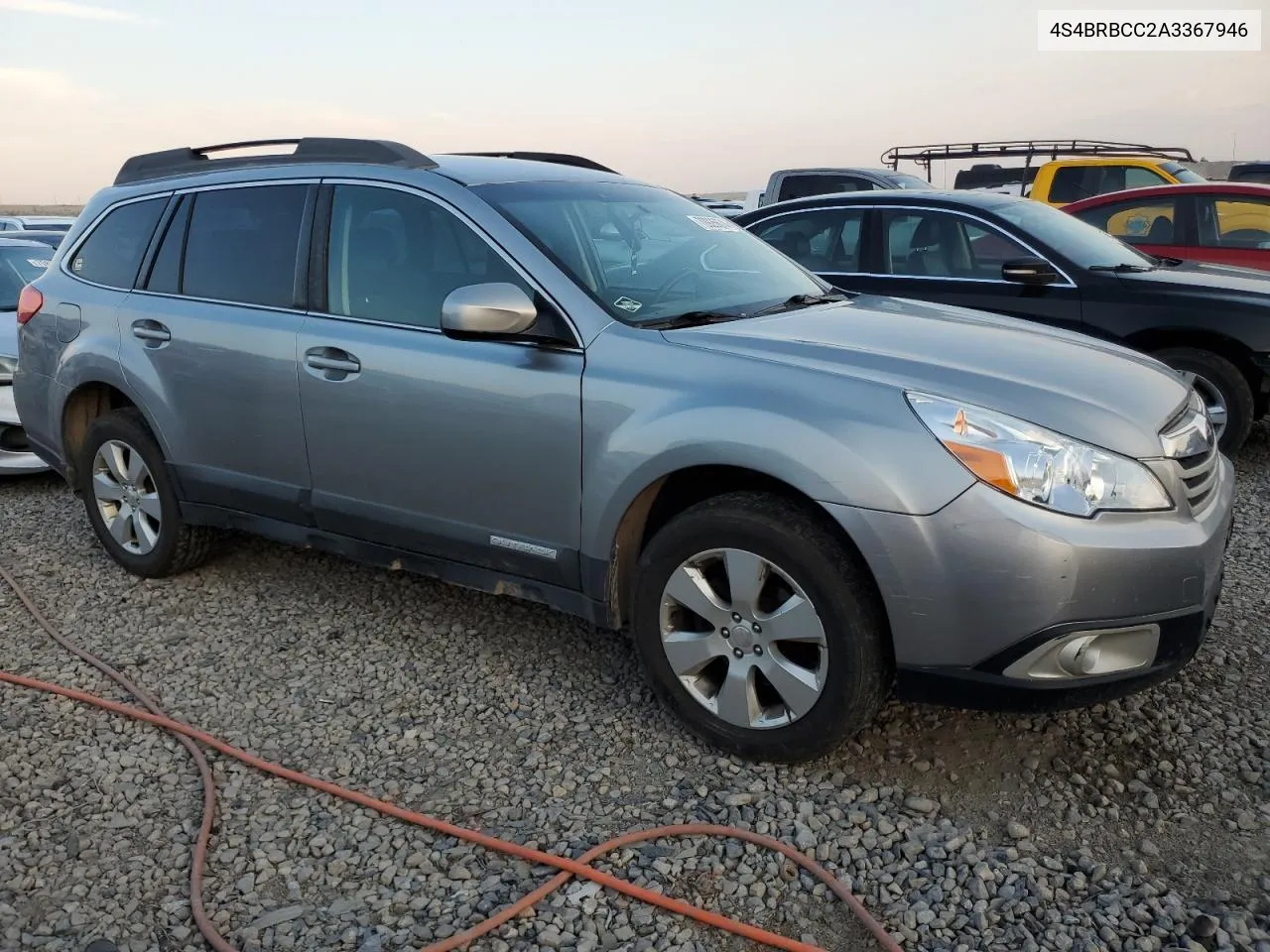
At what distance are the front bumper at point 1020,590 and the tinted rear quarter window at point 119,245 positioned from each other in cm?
327

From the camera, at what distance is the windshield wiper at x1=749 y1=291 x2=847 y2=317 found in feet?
11.7

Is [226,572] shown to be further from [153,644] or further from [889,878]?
[889,878]

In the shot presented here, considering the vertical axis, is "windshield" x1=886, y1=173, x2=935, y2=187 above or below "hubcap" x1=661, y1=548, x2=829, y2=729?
above

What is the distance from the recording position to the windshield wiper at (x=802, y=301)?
357 cm

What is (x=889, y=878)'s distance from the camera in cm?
261

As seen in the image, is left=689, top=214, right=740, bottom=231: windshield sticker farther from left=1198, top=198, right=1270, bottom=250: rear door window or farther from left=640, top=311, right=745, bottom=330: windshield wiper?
left=1198, top=198, right=1270, bottom=250: rear door window

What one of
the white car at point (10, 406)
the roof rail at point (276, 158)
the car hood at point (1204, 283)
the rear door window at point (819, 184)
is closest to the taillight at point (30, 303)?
the roof rail at point (276, 158)

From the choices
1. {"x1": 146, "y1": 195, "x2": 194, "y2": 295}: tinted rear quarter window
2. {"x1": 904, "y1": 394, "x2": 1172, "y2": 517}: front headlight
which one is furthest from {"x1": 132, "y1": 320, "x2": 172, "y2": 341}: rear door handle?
{"x1": 904, "y1": 394, "x2": 1172, "y2": 517}: front headlight

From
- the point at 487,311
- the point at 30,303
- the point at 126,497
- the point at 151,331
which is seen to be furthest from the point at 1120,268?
the point at 30,303

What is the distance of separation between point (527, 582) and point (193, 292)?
193cm

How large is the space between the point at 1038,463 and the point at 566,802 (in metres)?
1.53

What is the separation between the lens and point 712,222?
417 centimetres

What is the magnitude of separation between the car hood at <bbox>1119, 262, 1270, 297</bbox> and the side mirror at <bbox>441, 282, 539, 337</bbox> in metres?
4.32

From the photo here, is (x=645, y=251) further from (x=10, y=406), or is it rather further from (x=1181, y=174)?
(x=1181, y=174)
